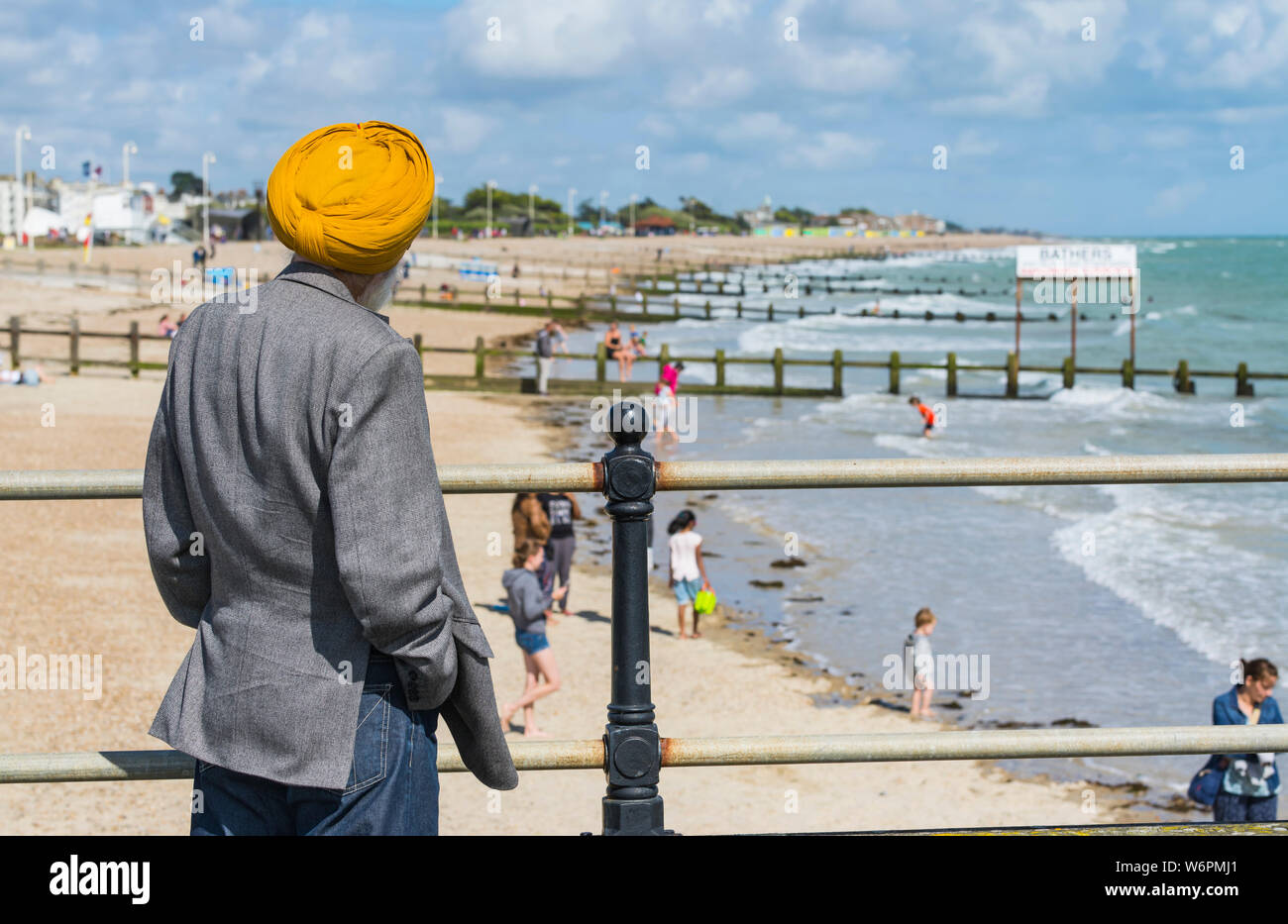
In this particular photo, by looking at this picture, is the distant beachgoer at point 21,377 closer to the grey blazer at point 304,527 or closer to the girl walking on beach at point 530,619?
the girl walking on beach at point 530,619

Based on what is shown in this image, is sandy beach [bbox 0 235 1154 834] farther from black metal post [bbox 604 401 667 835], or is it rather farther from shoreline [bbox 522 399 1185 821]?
black metal post [bbox 604 401 667 835]

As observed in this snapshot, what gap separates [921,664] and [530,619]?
2.92 meters

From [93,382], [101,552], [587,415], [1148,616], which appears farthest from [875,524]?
[93,382]

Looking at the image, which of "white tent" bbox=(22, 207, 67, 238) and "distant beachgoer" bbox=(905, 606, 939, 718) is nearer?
"distant beachgoer" bbox=(905, 606, 939, 718)

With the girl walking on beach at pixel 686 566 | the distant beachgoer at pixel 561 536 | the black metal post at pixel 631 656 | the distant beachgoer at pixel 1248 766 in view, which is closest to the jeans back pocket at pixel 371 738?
the black metal post at pixel 631 656

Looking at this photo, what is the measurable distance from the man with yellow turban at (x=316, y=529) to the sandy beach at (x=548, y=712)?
1.46 meters

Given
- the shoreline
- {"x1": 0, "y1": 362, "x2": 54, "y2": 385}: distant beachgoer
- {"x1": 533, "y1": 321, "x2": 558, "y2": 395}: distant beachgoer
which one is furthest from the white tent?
the shoreline

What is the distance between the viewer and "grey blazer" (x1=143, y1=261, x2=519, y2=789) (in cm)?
184

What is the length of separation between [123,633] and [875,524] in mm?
8676

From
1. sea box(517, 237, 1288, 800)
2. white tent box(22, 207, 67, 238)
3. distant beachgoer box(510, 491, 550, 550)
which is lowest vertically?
sea box(517, 237, 1288, 800)

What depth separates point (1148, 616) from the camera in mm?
12133

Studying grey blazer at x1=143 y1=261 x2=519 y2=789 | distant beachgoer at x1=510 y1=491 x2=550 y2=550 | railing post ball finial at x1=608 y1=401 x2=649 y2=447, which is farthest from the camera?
distant beachgoer at x1=510 y1=491 x2=550 y2=550

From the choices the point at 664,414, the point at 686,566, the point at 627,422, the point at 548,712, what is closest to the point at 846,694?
the point at 686,566
